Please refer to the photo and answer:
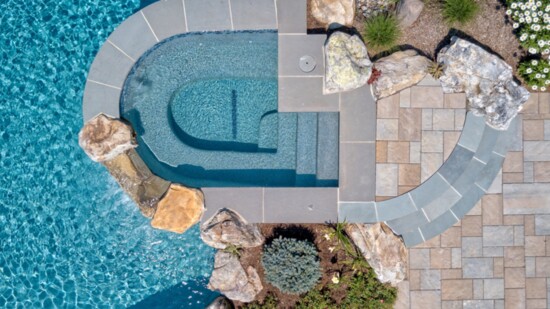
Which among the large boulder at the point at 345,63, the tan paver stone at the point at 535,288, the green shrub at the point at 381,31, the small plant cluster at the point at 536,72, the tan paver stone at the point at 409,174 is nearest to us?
the large boulder at the point at 345,63

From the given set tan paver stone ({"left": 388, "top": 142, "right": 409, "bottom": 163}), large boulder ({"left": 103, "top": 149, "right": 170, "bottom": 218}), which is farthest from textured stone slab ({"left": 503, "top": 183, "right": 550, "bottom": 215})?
large boulder ({"left": 103, "top": 149, "right": 170, "bottom": 218})

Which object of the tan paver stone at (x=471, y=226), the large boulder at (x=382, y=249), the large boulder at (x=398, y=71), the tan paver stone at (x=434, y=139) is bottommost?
the large boulder at (x=382, y=249)

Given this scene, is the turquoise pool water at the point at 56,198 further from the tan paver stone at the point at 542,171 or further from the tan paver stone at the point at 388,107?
the tan paver stone at the point at 542,171

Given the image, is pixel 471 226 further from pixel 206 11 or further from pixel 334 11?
pixel 206 11

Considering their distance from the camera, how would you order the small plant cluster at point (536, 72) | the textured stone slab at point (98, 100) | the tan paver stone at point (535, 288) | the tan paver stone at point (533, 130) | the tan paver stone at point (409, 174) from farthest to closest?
1. the tan paver stone at point (535, 288)
2. the tan paver stone at point (533, 130)
3. the tan paver stone at point (409, 174)
4. the textured stone slab at point (98, 100)
5. the small plant cluster at point (536, 72)

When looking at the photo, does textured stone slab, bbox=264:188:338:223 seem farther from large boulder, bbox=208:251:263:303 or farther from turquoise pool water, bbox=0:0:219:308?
turquoise pool water, bbox=0:0:219:308

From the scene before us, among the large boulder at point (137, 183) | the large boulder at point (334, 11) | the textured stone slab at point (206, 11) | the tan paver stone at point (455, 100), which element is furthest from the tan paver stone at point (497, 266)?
the textured stone slab at point (206, 11)

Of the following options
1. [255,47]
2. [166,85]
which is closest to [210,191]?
[166,85]
